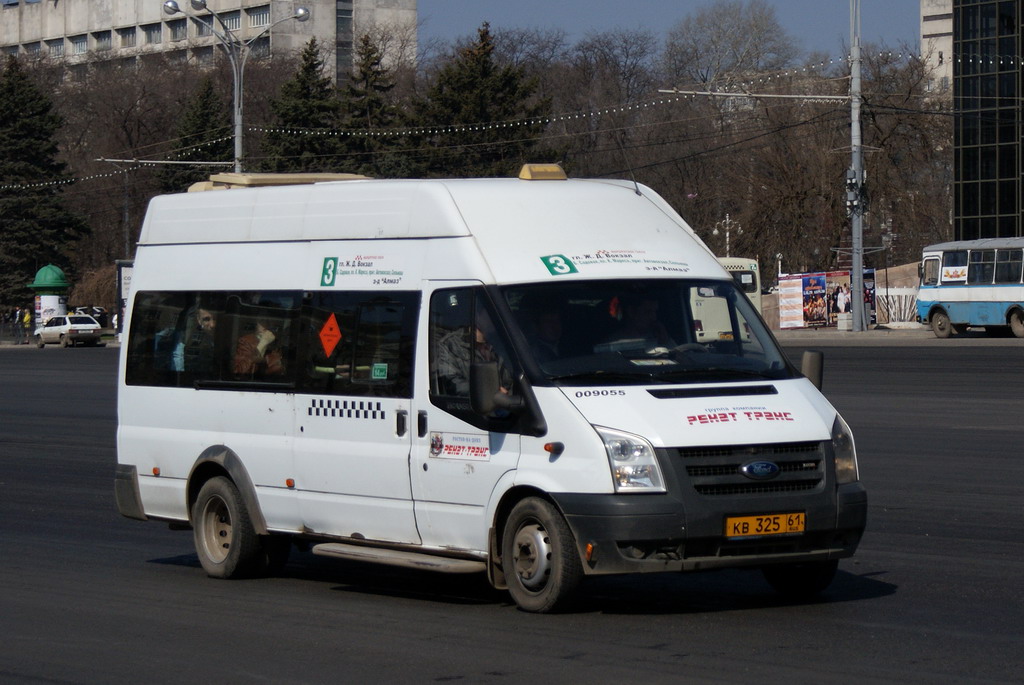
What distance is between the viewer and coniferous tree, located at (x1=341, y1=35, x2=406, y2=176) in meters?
68.1

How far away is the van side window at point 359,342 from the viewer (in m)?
9.30

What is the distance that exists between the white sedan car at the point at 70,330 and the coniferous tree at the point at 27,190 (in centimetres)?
1197

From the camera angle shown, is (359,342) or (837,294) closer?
(359,342)

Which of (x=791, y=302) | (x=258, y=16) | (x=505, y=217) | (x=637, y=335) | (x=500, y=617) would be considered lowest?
(x=500, y=617)

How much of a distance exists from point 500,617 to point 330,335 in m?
2.22

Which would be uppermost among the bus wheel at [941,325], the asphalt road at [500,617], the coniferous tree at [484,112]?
the coniferous tree at [484,112]

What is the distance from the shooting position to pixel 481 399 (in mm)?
8539

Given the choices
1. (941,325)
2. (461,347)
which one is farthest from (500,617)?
(941,325)

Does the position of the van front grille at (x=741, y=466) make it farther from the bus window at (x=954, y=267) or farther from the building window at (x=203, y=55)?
the building window at (x=203, y=55)

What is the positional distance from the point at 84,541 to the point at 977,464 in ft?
29.0

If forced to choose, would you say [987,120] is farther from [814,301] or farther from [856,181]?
[856,181]

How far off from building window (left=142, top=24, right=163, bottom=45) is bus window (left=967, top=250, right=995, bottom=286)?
94.5 m

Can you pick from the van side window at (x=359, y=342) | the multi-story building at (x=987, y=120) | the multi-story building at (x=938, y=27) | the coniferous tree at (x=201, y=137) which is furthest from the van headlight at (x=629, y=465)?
the multi-story building at (x=938, y=27)

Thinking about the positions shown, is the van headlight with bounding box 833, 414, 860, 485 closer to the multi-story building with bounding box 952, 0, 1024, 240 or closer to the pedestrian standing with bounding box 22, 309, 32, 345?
the multi-story building with bounding box 952, 0, 1024, 240
